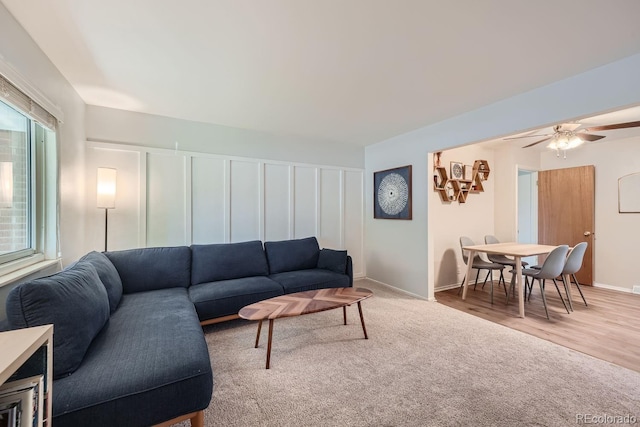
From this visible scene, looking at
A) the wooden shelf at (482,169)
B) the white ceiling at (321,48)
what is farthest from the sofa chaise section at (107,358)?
the wooden shelf at (482,169)

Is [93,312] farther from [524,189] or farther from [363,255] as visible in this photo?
[524,189]

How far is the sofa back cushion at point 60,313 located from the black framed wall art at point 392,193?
3514 millimetres

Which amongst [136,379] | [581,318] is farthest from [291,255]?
[581,318]

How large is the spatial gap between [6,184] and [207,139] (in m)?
1.93

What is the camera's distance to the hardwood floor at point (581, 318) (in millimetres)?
2281

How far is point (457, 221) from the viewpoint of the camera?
4.30 metres

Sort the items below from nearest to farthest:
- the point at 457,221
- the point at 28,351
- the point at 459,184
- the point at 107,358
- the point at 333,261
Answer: the point at 28,351 → the point at 107,358 → the point at 333,261 → the point at 459,184 → the point at 457,221

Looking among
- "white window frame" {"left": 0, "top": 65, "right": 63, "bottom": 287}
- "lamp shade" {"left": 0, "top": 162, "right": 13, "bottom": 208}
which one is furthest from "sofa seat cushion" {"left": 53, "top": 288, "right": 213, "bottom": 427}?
"lamp shade" {"left": 0, "top": 162, "right": 13, "bottom": 208}

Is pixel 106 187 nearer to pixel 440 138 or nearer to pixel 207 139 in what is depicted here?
pixel 207 139

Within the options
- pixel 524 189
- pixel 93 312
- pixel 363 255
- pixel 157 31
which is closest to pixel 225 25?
pixel 157 31

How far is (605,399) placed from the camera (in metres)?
1.65

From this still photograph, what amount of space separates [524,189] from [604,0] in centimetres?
473

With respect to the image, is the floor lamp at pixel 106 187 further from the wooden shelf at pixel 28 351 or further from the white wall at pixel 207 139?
the wooden shelf at pixel 28 351

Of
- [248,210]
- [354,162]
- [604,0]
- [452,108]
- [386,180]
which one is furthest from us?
[354,162]
